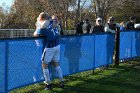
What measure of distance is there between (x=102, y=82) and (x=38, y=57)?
215 cm

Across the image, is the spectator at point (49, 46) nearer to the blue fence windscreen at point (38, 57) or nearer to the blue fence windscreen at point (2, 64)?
the blue fence windscreen at point (38, 57)

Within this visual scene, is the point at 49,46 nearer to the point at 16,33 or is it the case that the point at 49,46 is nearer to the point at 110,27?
the point at 110,27

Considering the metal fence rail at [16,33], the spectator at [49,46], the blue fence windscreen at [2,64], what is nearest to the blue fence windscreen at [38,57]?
the blue fence windscreen at [2,64]

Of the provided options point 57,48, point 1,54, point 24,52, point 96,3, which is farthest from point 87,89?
point 96,3

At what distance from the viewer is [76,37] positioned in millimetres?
11953

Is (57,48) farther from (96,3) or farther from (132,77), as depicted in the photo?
(96,3)

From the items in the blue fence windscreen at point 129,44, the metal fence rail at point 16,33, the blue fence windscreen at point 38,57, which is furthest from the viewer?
the metal fence rail at point 16,33

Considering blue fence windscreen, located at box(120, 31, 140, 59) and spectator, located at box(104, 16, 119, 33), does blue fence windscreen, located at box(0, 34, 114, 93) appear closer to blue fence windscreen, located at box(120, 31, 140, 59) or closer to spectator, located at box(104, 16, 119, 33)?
spectator, located at box(104, 16, 119, 33)

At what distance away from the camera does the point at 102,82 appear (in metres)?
11.5

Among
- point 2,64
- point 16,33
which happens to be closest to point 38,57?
point 2,64

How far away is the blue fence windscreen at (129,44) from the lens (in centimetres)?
1549

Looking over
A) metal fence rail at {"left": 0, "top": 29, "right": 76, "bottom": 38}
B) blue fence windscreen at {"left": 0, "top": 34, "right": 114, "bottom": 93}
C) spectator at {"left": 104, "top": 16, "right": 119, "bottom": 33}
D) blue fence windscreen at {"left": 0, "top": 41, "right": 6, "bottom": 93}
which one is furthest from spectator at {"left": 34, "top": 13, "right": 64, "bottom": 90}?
metal fence rail at {"left": 0, "top": 29, "right": 76, "bottom": 38}

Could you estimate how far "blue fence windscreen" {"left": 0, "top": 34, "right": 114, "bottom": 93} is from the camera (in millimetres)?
9227

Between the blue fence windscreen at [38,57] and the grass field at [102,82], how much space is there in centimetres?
26
